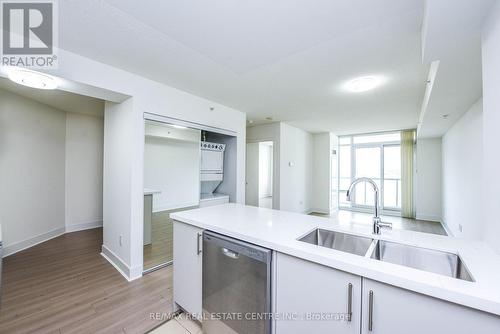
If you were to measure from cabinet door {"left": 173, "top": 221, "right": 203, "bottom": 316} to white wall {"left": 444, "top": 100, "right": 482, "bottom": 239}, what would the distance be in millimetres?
3300

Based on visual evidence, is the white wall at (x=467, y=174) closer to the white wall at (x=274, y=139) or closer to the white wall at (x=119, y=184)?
the white wall at (x=274, y=139)

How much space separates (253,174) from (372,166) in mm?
3872

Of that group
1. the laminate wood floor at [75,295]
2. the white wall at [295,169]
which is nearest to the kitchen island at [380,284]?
the laminate wood floor at [75,295]

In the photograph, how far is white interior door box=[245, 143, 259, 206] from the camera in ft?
18.7

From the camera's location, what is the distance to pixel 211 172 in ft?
12.0

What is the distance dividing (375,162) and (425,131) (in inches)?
77.8

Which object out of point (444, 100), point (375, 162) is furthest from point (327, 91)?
point (375, 162)

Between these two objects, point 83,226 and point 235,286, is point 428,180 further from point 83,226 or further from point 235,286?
point 83,226

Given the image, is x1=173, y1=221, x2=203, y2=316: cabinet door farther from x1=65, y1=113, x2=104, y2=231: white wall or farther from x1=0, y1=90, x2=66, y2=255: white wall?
x1=65, y1=113, x2=104, y2=231: white wall

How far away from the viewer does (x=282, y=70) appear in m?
2.33

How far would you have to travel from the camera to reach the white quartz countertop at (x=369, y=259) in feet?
2.40

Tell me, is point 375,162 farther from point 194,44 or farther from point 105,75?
point 105,75

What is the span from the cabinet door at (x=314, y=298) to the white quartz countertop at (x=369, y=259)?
2.5 inches

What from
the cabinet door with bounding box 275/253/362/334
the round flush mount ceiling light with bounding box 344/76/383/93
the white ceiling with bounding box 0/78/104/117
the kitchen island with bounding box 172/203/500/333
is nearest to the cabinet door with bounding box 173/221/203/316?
the kitchen island with bounding box 172/203/500/333
